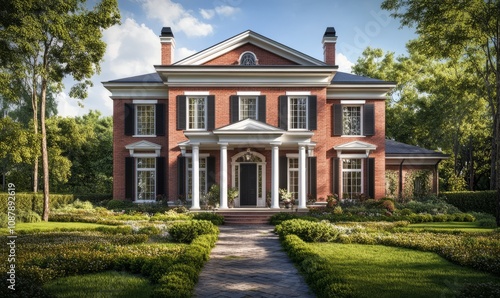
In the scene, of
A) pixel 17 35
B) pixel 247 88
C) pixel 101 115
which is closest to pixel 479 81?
pixel 247 88

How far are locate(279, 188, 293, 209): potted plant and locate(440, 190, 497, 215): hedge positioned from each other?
10.9 metres

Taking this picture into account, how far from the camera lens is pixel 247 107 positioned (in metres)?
24.4

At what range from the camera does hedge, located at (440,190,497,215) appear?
80.0 feet

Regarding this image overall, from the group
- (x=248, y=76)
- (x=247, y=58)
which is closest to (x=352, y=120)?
(x=248, y=76)

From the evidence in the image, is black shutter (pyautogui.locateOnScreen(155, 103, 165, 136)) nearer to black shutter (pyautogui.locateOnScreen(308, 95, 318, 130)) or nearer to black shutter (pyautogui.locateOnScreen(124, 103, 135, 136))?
black shutter (pyautogui.locateOnScreen(124, 103, 135, 136))

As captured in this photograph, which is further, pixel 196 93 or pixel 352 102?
pixel 352 102

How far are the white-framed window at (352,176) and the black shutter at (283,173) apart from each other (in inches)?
155

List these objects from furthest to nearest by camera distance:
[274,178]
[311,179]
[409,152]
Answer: [409,152] < [311,179] < [274,178]

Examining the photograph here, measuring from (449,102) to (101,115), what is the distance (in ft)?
150

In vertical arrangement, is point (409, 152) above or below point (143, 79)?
below

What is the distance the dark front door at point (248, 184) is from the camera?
23.7 metres

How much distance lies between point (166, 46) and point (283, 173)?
10989 millimetres

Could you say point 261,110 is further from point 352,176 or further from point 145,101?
point 145,101

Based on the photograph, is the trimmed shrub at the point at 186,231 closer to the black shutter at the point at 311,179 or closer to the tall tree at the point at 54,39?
the tall tree at the point at 54,39
